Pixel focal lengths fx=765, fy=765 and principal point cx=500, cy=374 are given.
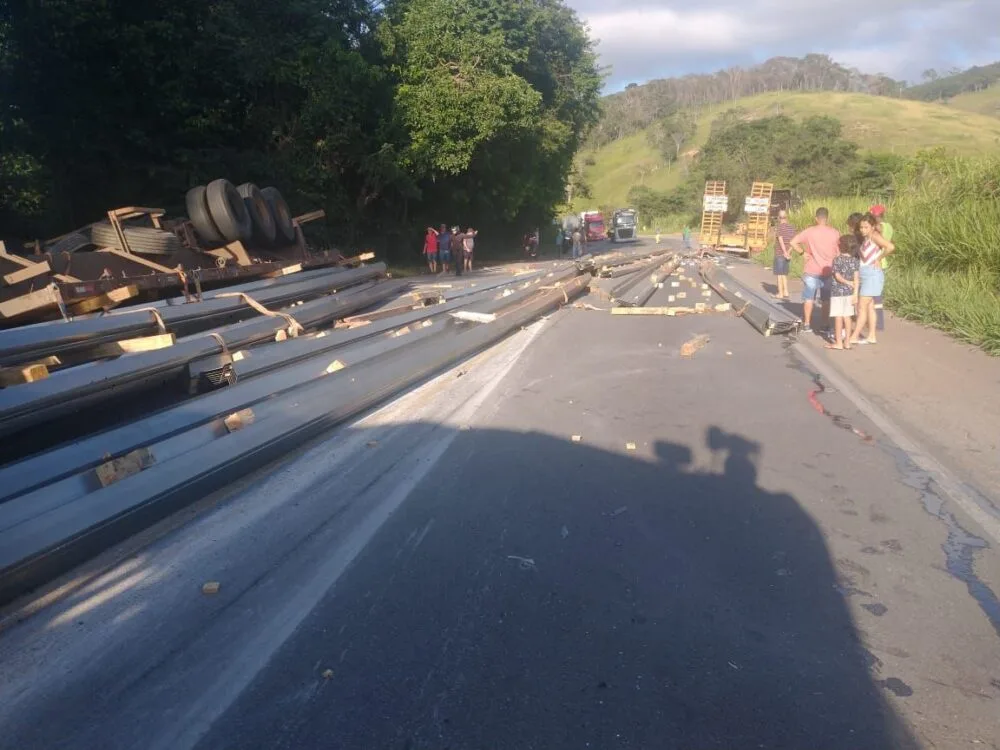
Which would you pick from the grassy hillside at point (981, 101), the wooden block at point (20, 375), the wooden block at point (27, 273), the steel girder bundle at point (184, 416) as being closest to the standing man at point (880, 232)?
the steel girder bundle at point (184, 416)

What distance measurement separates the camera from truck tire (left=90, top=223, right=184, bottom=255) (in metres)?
13.5

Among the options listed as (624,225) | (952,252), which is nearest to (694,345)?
(952,252)

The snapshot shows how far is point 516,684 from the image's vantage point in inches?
132

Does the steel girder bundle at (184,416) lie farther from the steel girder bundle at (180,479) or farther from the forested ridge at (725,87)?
the forested ridge at (725,87)

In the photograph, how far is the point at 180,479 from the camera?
5.23m

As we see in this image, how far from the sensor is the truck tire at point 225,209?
14.8 meters

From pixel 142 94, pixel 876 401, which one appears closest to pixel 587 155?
pixel 142 94

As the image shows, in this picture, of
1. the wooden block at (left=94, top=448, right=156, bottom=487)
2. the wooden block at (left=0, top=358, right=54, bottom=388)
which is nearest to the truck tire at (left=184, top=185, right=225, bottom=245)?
the wooden block at (left=0, top=358, right=54, bottom=388)

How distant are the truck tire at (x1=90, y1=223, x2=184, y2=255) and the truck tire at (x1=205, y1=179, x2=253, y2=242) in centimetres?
102

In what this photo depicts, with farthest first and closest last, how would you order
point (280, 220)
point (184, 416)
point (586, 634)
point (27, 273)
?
point (280, 220)
point (27, 273)
point (184, 416)
point (586, 634)

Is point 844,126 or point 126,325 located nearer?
point 126,325

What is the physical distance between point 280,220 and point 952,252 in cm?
1391

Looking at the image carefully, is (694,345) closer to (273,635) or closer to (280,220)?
(273,635)

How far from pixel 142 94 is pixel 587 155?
108 meters
